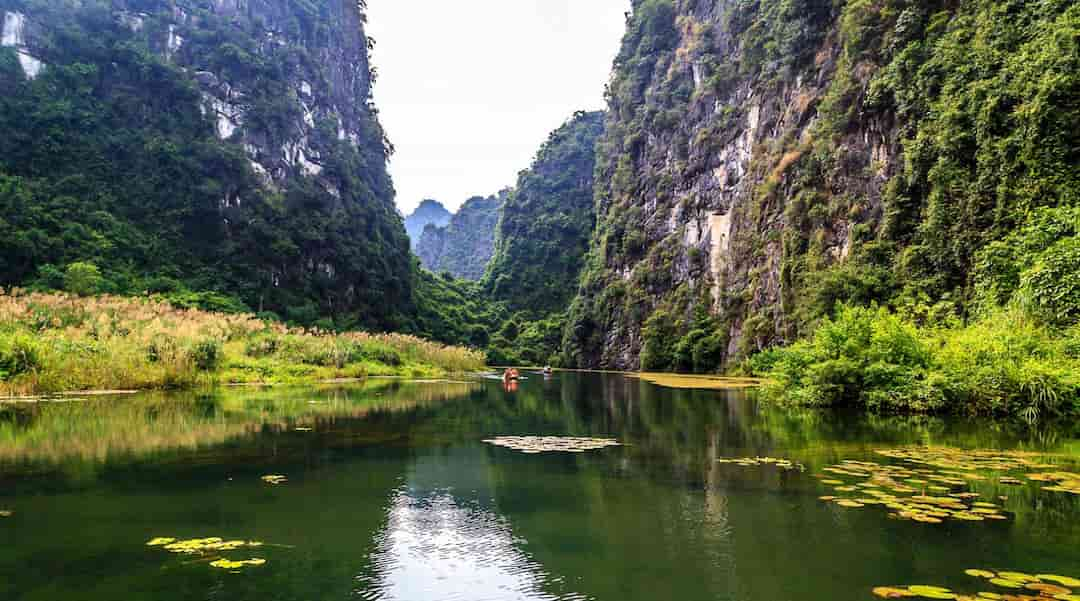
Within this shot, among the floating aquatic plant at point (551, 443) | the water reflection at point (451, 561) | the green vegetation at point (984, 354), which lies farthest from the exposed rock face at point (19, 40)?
the water reflection at point (451, 561)

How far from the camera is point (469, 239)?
176m

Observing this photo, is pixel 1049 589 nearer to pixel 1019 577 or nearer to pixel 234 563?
pixel 1019 577

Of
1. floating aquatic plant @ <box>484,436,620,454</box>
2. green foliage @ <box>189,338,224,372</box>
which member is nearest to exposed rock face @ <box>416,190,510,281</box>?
green foliage @ <box>189,338,224,372</box>

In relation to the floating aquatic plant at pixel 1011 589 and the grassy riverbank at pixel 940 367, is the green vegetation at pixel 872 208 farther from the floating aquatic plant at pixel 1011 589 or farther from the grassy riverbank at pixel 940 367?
the floating aquatic plant at pixel 1011 589

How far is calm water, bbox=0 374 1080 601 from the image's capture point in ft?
15.6

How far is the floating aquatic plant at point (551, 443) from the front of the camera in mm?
11008

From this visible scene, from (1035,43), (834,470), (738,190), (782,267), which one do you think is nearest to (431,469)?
(834,470)

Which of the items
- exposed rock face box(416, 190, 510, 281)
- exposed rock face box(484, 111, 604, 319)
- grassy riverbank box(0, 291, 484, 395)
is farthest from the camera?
exposed rock face box(416, 190, 510, 281)

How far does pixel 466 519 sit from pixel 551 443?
17.2 ft

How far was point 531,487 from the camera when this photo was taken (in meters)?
8.08

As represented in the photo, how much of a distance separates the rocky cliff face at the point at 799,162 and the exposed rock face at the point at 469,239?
8638 cm

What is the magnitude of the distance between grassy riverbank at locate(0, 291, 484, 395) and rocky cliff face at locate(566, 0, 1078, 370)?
957 inches

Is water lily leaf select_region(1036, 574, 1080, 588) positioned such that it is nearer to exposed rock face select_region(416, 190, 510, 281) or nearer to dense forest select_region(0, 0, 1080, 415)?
dense forest select_region(0, 0, 1080, 415)

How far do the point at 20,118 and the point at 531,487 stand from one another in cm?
6322
